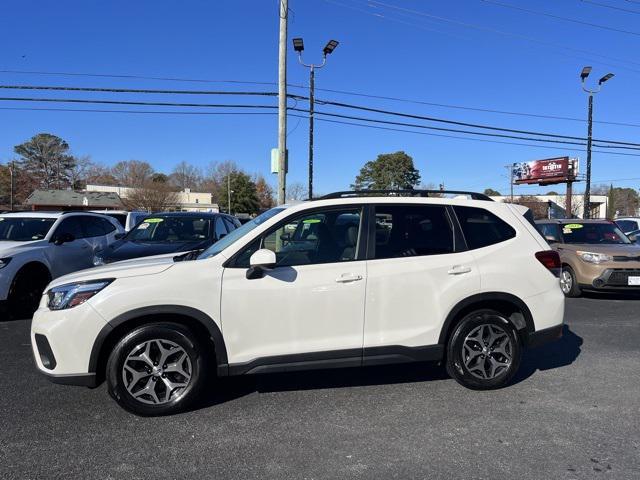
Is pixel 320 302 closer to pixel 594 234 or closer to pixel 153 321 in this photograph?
pixel 153 321

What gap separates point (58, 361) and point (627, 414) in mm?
4561

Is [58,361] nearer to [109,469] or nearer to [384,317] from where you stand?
[109,469]

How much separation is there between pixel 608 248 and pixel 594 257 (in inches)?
17.0

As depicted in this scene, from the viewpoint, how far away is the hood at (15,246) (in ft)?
23.5

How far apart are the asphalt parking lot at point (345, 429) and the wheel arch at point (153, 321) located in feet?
1.48

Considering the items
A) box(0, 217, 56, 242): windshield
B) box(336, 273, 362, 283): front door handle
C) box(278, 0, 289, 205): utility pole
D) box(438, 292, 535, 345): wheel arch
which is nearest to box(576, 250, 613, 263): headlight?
box(438, 292, 535, 345): wheel arch

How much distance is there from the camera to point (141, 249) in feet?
24.5

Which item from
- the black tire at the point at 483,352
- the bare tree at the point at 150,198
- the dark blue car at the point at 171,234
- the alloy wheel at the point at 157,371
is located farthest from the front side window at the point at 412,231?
the bare tree at the point at 150,198

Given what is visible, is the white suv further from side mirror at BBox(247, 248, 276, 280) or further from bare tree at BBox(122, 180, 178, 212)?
bare tree at BBox(122, 180, 178, 212)

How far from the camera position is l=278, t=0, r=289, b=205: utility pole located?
14523mm

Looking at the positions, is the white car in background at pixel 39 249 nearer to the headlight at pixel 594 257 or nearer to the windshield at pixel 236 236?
the windshield at pixel 236 236

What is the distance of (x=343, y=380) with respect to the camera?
473 cm

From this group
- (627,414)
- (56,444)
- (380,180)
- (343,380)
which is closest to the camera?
(56,444)

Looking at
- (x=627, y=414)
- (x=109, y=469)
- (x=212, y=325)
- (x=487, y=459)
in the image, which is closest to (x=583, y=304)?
(x=627, y=414)
